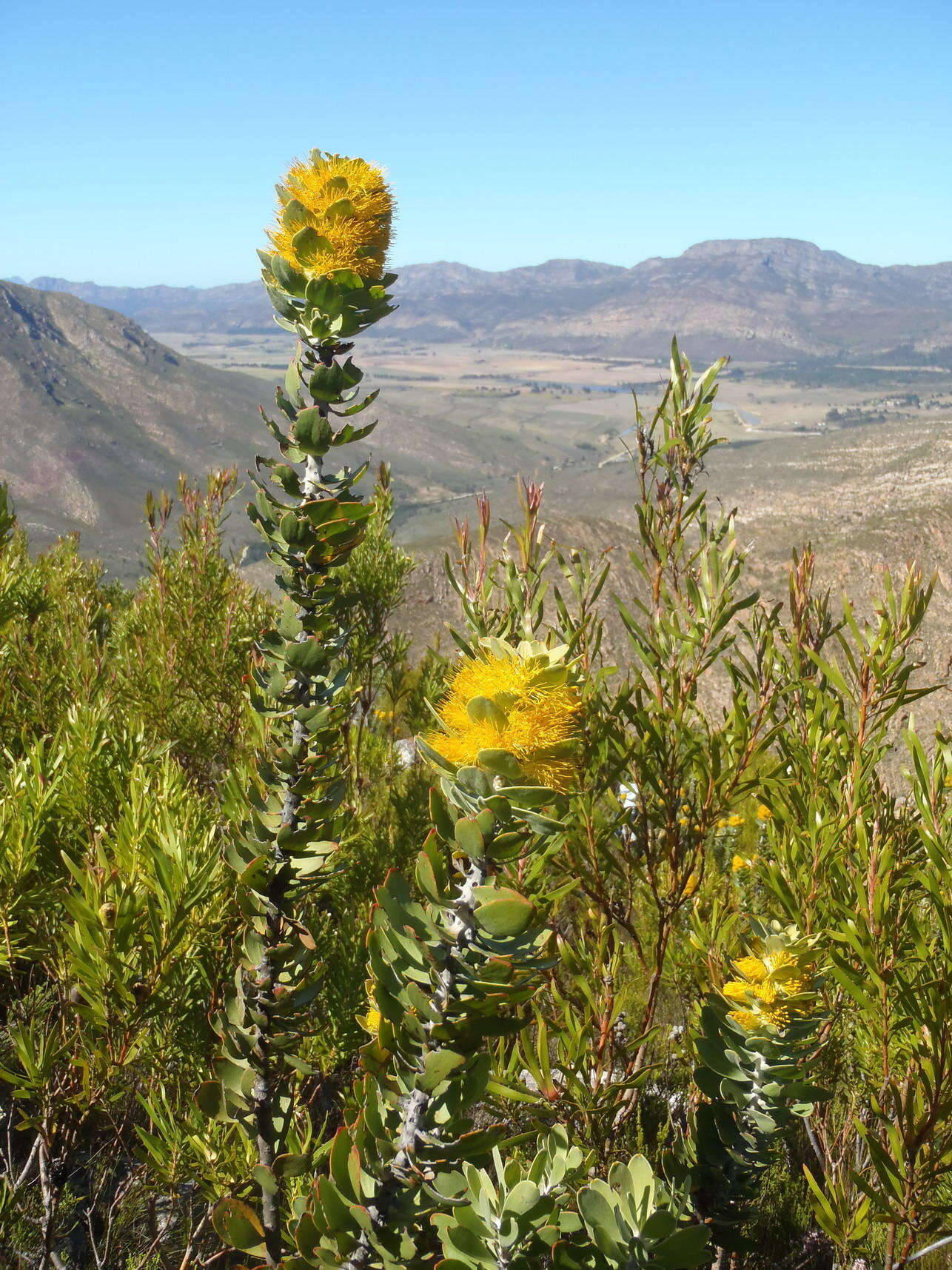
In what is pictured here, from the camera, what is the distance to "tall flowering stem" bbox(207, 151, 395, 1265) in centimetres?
184

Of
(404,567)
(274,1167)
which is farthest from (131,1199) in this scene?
(404,567)

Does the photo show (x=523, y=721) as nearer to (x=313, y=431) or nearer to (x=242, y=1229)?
(x=313, y=431)

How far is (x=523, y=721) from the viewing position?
48.6 inches

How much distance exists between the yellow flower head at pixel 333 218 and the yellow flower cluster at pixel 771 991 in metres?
1.81

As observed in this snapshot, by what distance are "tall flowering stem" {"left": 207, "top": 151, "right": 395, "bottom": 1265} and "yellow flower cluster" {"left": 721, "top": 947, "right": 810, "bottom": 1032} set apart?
97 centimetres

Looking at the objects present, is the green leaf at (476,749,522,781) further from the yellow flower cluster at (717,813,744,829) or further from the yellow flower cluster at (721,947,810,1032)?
the yellow flower cluster at (717,813,744,829)

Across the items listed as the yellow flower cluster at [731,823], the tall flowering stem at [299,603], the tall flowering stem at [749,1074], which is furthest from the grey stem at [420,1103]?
the yellow flower cluster at [731,823]

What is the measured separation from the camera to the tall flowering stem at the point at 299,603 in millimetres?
1841

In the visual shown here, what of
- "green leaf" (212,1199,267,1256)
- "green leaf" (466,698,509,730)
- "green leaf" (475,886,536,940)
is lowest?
"green leaf" (212,1199,267,1256)

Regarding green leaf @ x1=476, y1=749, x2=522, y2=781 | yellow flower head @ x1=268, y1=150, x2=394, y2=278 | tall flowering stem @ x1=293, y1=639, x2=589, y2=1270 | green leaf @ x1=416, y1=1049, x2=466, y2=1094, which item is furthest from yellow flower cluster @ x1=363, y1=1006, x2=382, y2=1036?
yellow flower head @ x1=268, y1=150, x2=394, y2=278

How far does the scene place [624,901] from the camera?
119 inches

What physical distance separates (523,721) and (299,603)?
843 mm

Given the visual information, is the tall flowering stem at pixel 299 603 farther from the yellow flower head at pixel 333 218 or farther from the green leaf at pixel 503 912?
the green leaf at pixel 503 912

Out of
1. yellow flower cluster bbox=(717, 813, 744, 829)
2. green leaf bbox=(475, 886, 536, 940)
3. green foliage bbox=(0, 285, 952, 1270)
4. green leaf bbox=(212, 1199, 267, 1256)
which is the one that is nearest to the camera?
green leaf bbox=(475, 886, 536, 940)
